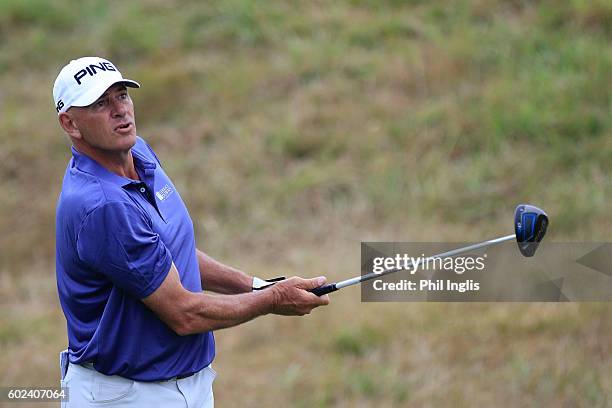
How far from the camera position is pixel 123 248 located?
10.6ft

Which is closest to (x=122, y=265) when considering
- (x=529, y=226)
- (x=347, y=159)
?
(x=529, y=226)

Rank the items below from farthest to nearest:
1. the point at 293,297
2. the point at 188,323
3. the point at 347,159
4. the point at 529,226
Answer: the point at 347,159 < the point at 529,226 < the point at 293,297 < the point at 188,323

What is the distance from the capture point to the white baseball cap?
3.43m

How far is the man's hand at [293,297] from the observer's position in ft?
11.8

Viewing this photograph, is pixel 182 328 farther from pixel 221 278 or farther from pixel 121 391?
Answer: pixel 221 278

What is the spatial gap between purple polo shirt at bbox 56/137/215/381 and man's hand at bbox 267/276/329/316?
0.28 meters

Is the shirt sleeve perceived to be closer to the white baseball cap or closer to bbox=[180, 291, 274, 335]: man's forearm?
bbox=[180, 291, 274, 335]: man's forearm

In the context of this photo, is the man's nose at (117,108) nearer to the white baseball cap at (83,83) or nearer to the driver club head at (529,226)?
the white baseball cap at (83,83)

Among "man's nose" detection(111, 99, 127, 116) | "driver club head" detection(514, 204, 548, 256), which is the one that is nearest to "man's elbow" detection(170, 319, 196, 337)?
"man's nose" detection(111, 99, 127, 116)

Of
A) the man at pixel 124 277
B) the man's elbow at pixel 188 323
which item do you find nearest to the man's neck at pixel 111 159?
the man at pixel 124 277

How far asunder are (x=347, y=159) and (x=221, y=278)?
5.29 meters

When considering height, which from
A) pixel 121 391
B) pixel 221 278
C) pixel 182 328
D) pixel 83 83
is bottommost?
pixel 121 391

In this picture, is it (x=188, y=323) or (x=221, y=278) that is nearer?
(x=188, y=323)

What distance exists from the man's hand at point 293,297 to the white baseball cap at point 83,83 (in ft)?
2.86
